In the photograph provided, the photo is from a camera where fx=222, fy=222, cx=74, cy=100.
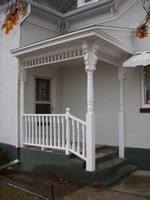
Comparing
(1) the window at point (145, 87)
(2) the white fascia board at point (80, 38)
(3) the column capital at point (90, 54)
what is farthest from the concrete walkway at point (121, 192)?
(2) the white fascia board at point (80, 38)

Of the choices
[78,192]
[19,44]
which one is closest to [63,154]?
[78,192]

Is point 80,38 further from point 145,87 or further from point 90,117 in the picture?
point 145,87

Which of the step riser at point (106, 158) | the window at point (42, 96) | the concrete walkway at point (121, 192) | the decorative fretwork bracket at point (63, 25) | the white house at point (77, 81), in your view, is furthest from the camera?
the decorative fretwork bracket at point (63, 25)

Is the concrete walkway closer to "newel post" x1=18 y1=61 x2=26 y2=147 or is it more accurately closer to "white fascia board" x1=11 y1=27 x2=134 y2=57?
"newel post" x1=18 y1=61 x2=26 y2=147

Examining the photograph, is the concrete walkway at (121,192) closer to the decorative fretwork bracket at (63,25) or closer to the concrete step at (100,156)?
the concrete step at (100,156)

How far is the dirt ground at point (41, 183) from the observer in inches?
188

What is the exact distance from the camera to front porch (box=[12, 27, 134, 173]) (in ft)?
16.7

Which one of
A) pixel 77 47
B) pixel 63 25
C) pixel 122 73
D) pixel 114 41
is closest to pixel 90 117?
pixel 77 47

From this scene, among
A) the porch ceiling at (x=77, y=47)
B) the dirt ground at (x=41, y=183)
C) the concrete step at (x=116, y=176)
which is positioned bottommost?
the dirt ground at (x=41, y=183)

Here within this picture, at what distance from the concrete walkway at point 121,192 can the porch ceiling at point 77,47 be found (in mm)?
3020

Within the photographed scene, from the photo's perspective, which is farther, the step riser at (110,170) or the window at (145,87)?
the window at (145,87)

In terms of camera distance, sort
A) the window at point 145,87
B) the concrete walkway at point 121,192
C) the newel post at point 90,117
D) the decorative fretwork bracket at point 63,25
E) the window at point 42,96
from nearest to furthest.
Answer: the concrete walkway at point 121,192 → the newel post at point 90,117 → the window at point 145,87 → the window at point 42,96 → the decorative fretwork bracket at point 63,25

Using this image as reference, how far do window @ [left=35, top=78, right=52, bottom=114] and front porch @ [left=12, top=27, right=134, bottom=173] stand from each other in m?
0.59

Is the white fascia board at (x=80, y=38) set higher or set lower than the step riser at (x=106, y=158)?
higher
